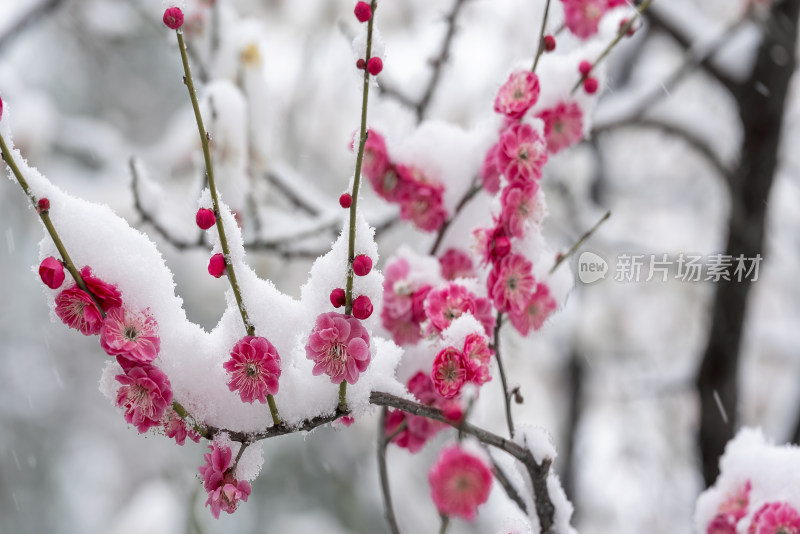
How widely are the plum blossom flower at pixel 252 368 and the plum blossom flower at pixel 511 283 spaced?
341 millimetres

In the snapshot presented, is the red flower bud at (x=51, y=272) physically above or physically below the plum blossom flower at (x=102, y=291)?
below

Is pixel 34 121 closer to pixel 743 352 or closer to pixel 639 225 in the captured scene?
pixel 743 352

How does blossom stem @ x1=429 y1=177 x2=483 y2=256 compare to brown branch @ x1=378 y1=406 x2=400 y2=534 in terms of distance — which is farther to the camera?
blossom stem @ x1=429 y1=177 x2=483 y2=256

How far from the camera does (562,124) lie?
1111 millimetres

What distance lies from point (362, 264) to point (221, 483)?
0.30 meters

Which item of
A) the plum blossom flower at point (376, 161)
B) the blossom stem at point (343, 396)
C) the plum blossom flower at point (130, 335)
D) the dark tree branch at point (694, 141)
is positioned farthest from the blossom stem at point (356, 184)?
the dark tree branch at point (694, 141)

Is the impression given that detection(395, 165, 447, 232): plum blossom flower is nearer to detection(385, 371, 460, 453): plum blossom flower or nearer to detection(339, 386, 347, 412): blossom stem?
detection(385, 371, 460, 453): plum blossom flower

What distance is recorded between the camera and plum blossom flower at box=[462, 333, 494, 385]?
76 centimetres

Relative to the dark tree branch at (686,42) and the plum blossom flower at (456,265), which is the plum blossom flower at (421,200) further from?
the dark tree branch at (686,42)

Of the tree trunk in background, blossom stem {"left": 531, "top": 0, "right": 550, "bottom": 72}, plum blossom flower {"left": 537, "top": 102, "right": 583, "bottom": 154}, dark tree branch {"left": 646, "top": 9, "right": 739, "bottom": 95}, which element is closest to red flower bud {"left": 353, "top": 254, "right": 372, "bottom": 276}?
blossom stem {"left": 531, "top": 0, "right": 550, "bottom": 72}

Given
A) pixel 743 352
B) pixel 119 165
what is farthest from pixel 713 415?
pixel 119 165

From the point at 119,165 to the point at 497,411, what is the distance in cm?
330

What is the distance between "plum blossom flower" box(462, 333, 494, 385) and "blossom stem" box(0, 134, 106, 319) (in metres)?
0.42

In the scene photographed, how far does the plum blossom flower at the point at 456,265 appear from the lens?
3.69ft
